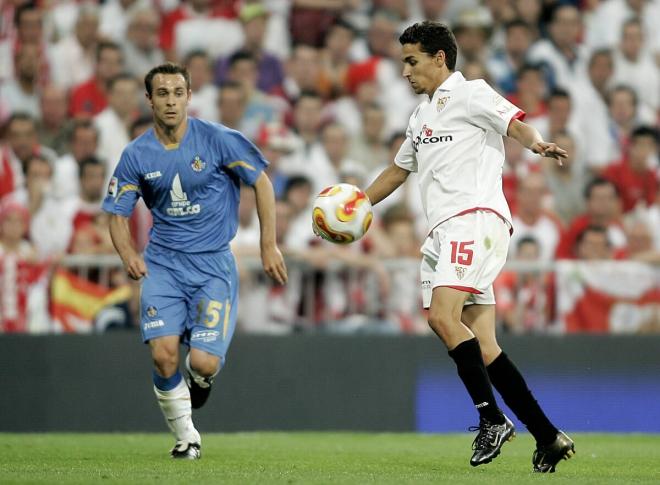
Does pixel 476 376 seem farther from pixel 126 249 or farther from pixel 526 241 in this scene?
pixel 526 241

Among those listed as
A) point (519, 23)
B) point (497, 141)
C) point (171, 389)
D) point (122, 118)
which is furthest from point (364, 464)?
point (519, 23)

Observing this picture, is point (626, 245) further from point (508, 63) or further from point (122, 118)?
point (122, 118)

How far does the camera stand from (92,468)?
7.70 meters

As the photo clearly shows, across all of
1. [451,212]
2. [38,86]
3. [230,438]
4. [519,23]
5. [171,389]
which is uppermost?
[519,23]

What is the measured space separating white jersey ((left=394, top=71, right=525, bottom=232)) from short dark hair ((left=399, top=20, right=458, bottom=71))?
0.20 metres

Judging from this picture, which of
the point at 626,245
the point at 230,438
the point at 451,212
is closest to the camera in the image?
the point at 451,212

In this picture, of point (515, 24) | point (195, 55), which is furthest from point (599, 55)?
point (195, 55)

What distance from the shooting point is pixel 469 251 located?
748cm

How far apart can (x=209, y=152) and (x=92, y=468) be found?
2364mm

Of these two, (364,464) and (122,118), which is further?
(122,118)

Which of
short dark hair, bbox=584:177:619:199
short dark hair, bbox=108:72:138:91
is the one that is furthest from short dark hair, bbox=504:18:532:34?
short dark hair, bbox=108:72:138:91

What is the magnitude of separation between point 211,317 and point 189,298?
0.21 meters

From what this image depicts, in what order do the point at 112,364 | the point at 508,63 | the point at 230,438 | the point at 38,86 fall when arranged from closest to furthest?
1. the point at 230,438
2. the point at 112,364
3. the point at 38,86
4. the point at 508,63

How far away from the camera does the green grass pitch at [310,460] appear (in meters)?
7.06
